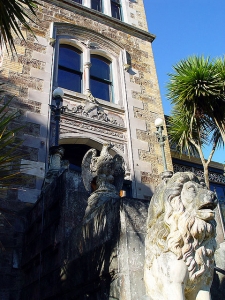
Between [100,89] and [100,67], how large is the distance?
3.48 ft

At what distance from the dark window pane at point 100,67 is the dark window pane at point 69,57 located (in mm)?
538

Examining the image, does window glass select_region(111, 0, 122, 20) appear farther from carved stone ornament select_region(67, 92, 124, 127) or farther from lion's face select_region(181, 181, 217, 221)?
lion's face select_region(181, 181, 217, 221)

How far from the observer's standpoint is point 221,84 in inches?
414

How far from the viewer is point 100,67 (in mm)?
12594

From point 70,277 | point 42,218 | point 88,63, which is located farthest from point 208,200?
point 88,63

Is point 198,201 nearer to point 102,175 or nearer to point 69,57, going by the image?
point 102,175

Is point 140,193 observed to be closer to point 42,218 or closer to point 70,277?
point 42,218

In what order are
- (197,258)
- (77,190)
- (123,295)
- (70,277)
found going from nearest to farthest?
(197,258) < (123,295) < (70,277) < (77,190)

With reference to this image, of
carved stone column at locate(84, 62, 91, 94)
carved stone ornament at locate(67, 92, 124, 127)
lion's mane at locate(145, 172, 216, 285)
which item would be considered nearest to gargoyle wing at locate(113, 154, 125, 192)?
lion's mane at locate(145, 172, 216, 285)

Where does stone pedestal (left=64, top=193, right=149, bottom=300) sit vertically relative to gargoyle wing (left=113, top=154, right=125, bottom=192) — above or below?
below

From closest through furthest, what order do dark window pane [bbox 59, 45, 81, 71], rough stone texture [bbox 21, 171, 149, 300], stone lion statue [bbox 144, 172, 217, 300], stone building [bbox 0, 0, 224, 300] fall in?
stone lion statue [bbox 144, 172, 217, 300]
rough stone texture [bbox 21, 171, 149, 300]
stone building [bbox 0, 0, 224, 300]
dark window pane [bbox 59, 45, 81, 71]

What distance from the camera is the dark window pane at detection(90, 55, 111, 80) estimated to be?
1231 cm

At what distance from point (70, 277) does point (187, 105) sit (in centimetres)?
740

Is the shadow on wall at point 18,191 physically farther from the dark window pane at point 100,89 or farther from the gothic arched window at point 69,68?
the dark window pane at point 100,89
